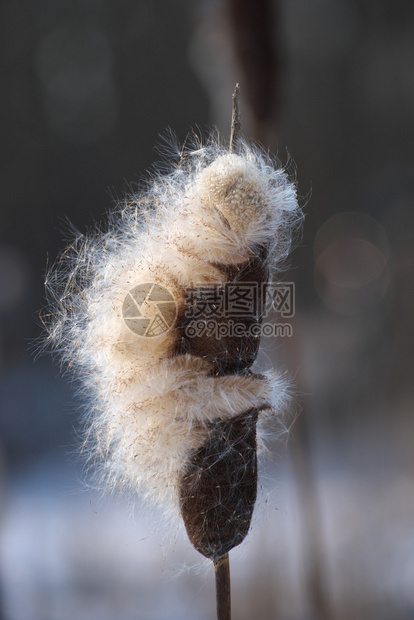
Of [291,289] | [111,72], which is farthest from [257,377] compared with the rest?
[111,72]

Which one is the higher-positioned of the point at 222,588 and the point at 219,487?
the point at 219,487

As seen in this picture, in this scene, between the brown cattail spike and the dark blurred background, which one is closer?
the brown cattail spike

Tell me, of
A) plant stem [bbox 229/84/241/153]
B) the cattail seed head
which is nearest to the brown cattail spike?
the cattail seed head

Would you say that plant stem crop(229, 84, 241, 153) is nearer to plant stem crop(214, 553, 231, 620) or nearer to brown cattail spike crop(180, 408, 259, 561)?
brown cattail spike crop(180, 408, 259, 561)

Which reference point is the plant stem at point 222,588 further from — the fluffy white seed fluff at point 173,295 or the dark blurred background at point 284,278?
the dark blurred background at point 284,278

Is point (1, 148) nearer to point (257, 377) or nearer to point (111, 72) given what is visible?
point (111, 72)

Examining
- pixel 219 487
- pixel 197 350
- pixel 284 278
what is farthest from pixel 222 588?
pixel 284 278

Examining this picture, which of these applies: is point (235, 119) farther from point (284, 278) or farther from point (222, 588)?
point (222, 588)
